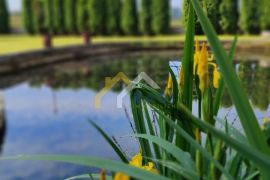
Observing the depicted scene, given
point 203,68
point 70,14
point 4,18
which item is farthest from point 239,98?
point 4,18

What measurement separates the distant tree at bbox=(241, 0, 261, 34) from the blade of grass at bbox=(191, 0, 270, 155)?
684 inches

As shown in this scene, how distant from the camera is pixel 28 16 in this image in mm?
23797

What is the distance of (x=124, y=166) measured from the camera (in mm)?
919

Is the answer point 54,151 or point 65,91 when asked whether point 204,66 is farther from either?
point 65,91

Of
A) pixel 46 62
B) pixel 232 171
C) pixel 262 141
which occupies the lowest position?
pixel 46 62

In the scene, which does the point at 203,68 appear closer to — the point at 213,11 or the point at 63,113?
the point at 213,11

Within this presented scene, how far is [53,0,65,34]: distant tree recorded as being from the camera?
74.2 ft

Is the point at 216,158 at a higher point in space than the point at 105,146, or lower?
higher

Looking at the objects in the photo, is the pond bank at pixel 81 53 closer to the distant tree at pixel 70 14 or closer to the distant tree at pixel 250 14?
the distant tree at pixel 250 14

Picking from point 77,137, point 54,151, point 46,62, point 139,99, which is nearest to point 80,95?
point 77,137

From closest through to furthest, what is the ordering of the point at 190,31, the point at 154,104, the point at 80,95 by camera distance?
the point at 190,31 → the point at 154,104 → the point at 80,95

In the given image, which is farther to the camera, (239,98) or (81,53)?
(81,53)

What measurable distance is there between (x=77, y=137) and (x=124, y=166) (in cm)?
491

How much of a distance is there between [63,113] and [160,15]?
45.7 ft
